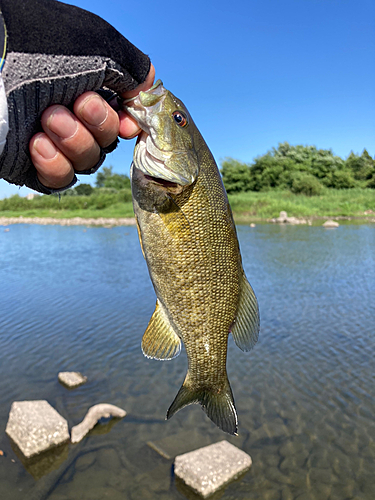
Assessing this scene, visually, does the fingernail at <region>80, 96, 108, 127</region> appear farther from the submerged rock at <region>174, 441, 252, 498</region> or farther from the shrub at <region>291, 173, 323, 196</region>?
the shrub at <region>291, 173, 323, 196</region>

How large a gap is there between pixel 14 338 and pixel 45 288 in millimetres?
4745

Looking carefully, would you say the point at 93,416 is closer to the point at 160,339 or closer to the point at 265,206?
the point at 160,339

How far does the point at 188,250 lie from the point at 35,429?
5.05 metres

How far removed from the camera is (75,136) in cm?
184

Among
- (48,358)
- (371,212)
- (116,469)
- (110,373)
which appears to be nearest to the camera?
(116,469)

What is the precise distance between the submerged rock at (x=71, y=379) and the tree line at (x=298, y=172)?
43168mm

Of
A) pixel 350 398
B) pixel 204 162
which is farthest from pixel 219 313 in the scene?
pixel 350 398

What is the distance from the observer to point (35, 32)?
5.05ft

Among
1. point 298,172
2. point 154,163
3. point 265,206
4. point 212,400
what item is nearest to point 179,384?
point 212,400

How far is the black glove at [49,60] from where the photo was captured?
1.53 meters

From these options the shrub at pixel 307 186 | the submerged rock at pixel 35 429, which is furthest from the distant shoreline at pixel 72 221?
the submerged rock at pixel 35 429

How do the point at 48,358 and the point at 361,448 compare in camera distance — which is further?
the point at 48,358

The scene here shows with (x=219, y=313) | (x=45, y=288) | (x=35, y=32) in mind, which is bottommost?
(x=45, y=288)

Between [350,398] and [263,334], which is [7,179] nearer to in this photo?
[350,398]
